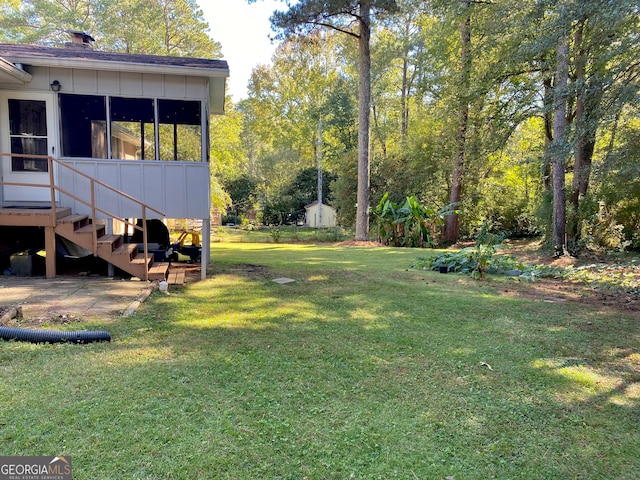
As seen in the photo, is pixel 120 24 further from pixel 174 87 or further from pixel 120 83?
pixel 174 87

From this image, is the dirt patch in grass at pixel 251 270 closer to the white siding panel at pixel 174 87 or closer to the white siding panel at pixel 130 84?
the white siding panel at pixel 174 87

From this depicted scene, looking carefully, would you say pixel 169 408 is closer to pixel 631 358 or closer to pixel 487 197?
pixel 631 358

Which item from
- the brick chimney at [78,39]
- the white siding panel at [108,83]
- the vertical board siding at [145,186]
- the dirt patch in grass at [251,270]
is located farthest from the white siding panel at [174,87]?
the brick chimney at [78,39]

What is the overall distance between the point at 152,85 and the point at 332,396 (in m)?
7.13

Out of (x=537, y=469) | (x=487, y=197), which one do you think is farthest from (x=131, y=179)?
(x=487, y=197)

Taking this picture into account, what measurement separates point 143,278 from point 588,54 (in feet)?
30.4

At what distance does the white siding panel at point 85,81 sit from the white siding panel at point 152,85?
0.88m

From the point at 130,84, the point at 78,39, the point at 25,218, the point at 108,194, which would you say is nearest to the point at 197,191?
the point at 108,194

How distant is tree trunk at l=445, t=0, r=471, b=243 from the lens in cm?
1412

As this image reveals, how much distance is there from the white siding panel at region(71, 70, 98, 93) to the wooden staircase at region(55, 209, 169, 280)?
237 cm

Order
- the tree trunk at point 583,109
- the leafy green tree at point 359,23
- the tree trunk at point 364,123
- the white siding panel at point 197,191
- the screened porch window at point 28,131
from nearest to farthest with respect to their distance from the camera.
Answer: the tree trunk at point 583,109 < the screened porch window at point 28,131 < the white siding panel at point 197,191 < the leafy green tree at point 359,23 < the tree trunk at point 364,123

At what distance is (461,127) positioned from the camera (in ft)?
55.1

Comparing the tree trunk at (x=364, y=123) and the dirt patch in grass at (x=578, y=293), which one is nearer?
the dirt patch in grass at (x=578, y=293)

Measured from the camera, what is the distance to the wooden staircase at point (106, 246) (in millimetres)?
6414
